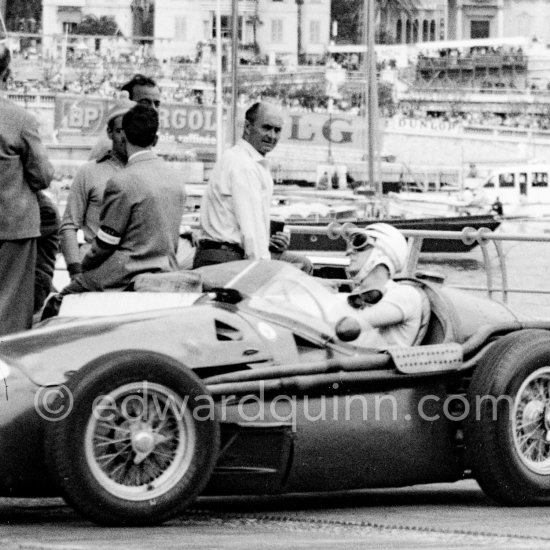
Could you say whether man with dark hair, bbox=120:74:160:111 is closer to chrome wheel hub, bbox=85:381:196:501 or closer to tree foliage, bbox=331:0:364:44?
chrome wheel hub, bbox=85:381:196:501

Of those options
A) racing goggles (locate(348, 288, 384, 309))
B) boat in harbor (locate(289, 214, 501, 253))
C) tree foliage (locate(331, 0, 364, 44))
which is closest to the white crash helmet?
racing goggles (locate(348, 288, 384, 309))

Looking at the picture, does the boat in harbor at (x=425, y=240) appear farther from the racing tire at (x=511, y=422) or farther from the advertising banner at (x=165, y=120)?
the advertising banner at (x=165, y=120)

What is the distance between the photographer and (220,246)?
867 cm

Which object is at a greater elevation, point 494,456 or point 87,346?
point 87,346

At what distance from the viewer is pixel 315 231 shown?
12.8m

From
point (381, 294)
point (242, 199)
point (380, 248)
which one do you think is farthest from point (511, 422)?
point (242, 199)

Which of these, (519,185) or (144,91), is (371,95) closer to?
(519,185)

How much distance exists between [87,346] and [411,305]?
1556mm

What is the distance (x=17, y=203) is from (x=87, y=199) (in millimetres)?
896

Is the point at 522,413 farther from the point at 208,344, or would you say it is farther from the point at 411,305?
the point at 208,344

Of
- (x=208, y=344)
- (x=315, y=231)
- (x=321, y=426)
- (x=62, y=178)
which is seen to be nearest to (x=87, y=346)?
(x=208, y=344)

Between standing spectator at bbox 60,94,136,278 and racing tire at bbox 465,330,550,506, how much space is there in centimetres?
273

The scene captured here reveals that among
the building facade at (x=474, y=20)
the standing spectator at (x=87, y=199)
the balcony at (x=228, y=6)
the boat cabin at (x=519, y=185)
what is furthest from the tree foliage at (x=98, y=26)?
the standing spectator at (x=87, y=199)

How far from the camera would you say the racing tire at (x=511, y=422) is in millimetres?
6570
